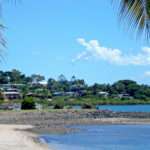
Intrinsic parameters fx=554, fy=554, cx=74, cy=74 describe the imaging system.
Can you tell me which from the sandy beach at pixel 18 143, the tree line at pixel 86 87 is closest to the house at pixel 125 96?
the tree line at pixel 86 87

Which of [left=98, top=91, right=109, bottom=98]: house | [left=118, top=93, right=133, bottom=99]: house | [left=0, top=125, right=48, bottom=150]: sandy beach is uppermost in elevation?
[left=98, top=91, right=109, bottom=98]: house

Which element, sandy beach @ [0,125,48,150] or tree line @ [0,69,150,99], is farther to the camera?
tree line @ [0,69,150,99]

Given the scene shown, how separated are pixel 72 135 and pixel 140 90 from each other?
124 m

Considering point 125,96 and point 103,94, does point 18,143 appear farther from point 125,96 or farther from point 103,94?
point 103,94

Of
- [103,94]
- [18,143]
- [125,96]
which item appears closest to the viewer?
[18,143]

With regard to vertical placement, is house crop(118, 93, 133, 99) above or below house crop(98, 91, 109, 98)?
below

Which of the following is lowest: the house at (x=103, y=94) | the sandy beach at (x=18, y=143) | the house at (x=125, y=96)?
the sandy beach at (x=18, y=143)

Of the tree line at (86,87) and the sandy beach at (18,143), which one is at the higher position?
the tree line at (86,87)

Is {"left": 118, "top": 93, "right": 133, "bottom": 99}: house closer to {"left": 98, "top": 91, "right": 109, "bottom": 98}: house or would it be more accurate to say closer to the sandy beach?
{"left": 98, "top": 91, "right": 109, "bottom": 98}: house

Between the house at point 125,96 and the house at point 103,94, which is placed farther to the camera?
the house at point 103,94

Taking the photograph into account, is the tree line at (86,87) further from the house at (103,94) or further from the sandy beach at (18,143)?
the sandy beach at (18,143)

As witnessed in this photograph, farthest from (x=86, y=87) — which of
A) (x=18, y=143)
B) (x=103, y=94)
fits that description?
(x=18, y=143)

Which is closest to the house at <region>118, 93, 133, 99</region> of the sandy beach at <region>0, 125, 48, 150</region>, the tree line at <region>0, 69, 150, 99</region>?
the tree line at <region>0, 69, 150, 99</region>

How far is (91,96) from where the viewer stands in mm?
171375
